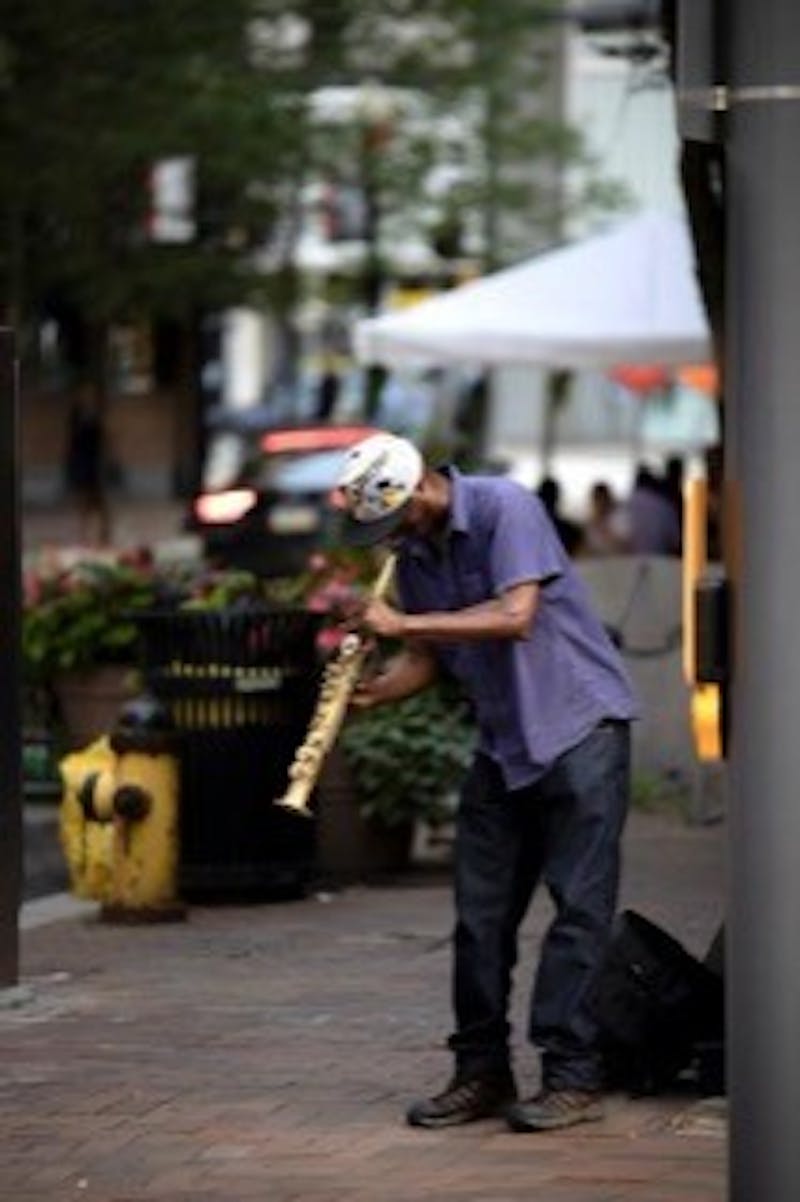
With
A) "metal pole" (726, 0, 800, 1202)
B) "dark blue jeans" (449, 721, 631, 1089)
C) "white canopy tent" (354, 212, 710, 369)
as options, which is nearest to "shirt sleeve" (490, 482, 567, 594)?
"dark blue jeans" (449, 721, 631, 1089)

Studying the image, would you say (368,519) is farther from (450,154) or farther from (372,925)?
(450,154)

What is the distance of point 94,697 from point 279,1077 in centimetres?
589

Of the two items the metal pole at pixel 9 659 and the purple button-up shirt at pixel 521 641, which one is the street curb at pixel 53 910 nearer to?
the metal pole at pixel 9 659

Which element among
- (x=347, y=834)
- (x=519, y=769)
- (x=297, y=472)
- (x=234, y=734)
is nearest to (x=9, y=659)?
(x=234, y=734)

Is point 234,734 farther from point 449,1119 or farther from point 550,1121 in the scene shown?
point 550,1121

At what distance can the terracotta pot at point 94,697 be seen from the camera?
1494 centimetres

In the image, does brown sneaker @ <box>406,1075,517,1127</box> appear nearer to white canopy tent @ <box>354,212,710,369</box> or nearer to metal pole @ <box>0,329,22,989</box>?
metal pole @ <box>0,329,22,989</box>

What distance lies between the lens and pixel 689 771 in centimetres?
Answer: 1647

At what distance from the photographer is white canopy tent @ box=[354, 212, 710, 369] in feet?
70.7

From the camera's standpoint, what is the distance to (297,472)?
1439 inches

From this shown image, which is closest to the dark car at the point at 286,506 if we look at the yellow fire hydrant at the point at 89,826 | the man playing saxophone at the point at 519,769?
the yellow fire hydrant at the point at 89,826

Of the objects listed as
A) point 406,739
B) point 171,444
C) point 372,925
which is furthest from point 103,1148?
point 171,444

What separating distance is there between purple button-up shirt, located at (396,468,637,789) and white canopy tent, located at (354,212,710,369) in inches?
509

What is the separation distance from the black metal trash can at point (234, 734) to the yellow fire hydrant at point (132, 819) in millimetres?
277
